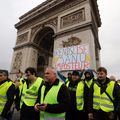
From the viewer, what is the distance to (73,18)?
1427cm

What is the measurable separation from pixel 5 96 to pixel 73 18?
1250 cm

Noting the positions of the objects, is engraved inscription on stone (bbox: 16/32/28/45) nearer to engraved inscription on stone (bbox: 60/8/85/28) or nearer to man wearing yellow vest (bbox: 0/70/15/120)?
engraved inscription on stone (bbox: 60/8/85/28)

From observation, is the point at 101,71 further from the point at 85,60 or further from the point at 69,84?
the point at 85,60

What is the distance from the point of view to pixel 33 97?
2936 millimetres

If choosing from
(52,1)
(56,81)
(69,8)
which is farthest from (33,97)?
(52,1)

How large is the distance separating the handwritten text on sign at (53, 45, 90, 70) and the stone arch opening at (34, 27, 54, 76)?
653cm

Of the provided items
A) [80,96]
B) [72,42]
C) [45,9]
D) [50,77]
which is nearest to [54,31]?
[45,9]

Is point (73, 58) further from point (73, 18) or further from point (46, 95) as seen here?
point (46, 95)

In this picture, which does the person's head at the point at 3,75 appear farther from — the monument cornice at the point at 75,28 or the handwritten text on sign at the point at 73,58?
Answer: the monument cornice at the point at 75,28

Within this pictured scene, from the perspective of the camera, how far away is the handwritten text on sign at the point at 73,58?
1104cm

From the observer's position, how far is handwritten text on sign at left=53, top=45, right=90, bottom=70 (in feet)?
36.2

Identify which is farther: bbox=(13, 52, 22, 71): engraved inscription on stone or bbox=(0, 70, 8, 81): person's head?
bbox=(13, 52, 22, 71): engraved inscription on stone

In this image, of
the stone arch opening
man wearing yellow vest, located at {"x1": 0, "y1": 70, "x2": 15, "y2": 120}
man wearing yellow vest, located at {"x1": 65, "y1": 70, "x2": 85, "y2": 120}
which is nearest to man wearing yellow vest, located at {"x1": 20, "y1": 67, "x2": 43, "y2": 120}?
man wearing yellow vest, located at {"x1": 0, "y1": 70, "x2": 15, "y2": 120}

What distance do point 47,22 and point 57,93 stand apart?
614 inches
